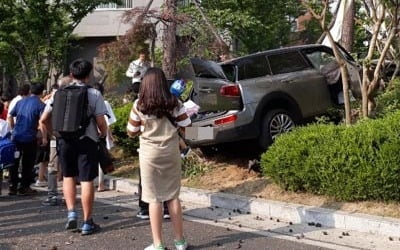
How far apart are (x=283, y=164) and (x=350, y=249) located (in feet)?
5.70

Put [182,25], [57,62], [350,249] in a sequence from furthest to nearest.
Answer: [57,62]
[182,25]
[350,249]

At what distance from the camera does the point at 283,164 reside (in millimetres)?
7258

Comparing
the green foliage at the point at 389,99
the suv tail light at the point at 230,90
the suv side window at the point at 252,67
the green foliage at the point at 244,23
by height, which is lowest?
the green foliage at the point at 389,99

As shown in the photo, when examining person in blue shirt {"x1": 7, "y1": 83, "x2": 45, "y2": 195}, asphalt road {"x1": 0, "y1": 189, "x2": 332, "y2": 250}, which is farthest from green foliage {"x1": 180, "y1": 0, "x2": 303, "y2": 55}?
asphalt road {"x1": 0, "y1": 189, "x2": 332, "y2": 250}

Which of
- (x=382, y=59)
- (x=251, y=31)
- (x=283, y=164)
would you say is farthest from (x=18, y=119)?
(x=251, y=31)

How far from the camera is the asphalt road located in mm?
5988

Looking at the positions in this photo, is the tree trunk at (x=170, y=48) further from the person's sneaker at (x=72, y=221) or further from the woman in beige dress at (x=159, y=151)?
the woman in beige dress at (x=159, y=151)

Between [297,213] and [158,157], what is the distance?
2.01 m

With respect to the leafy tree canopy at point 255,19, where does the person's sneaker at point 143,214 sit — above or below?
below

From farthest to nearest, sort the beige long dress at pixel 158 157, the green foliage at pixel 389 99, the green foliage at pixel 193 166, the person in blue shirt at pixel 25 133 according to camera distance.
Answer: the green foliage at pixel 193 166
the person in blue shirt at pixel 25 133
the green foliage at pixel 389 99
the beige long dress at pixel 158 157

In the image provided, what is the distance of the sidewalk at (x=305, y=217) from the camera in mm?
6102

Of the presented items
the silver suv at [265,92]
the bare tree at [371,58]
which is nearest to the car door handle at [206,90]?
the silver suv at [265,92]

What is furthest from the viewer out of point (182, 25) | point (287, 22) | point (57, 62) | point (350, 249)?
point (287, 22)

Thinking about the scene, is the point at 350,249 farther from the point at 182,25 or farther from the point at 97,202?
the point at 182,25
